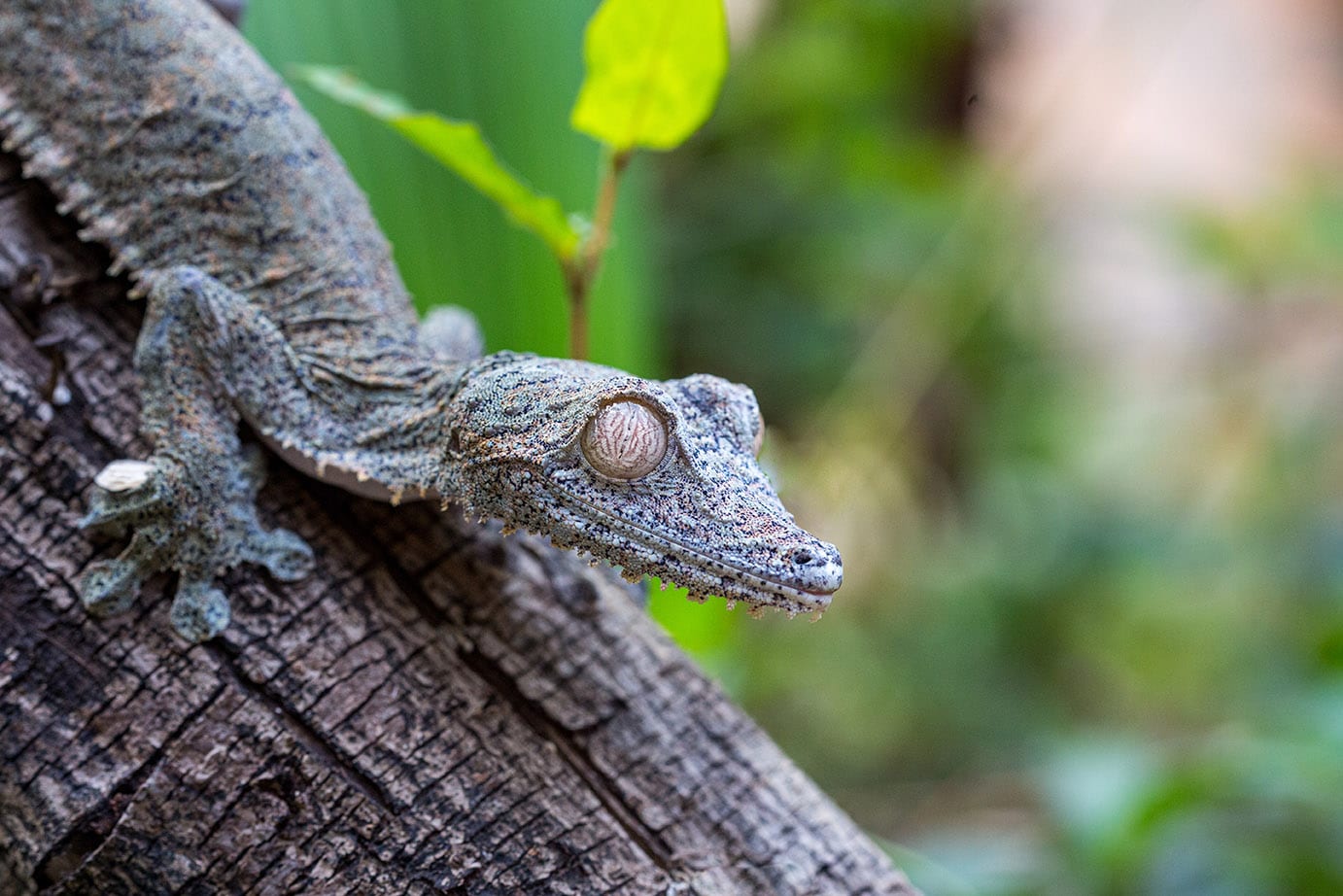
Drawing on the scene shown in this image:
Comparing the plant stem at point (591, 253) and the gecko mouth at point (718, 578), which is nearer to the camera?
the gecko mouth at point (718, 578)

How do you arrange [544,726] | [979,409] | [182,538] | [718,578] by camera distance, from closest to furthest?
[718,578] < [182,538] < [544,726] < [979,409]

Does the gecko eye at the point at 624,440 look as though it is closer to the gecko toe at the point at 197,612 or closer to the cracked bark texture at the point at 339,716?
the cracked bark texture at the point at 339,716

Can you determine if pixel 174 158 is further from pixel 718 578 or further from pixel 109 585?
pixel 718 578

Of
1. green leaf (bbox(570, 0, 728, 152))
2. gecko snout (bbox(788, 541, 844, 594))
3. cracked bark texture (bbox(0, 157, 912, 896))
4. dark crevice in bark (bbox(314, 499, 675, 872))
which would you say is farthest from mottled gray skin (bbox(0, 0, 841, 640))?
green leaf (bbox(570, 0, 728, 152))

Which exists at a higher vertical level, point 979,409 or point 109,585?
point 979,409

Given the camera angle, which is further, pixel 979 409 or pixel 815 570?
pixel 979 409

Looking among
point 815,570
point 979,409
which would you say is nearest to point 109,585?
point 815,570

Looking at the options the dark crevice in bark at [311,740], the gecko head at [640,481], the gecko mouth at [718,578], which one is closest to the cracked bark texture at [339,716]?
the dark crevice in bark at [311,740]
